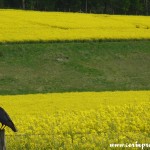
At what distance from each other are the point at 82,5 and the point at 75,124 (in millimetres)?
52868

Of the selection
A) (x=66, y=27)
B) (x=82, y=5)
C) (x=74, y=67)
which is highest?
(x=66, y=27)

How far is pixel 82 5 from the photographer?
6331 cm

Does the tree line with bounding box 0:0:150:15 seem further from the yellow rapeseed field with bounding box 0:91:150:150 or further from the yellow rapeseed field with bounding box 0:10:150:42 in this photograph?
the yellow rapeseed field with bounding box 0:91:150:150

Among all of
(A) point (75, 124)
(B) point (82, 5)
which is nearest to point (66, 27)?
(A) point (75, 124)

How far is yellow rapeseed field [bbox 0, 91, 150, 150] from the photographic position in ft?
32.2

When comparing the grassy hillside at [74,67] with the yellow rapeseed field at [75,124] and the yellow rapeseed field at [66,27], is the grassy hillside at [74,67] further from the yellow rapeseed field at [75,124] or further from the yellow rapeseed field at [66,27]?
the yellow rapeseed field at [75,124]

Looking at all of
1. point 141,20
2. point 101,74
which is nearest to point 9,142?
point 101,74

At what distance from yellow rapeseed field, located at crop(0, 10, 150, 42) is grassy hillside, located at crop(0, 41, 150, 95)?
1.34m

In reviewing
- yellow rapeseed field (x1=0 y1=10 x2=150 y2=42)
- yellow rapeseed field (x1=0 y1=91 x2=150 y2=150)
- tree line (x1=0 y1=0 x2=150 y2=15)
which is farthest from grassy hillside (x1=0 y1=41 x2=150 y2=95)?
tree line (x1=0 y1=0 x2=150 y2=15)

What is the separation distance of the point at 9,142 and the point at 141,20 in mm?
32094

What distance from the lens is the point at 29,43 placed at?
29703 mm

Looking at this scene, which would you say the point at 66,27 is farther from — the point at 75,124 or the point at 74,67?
the point at 75,124

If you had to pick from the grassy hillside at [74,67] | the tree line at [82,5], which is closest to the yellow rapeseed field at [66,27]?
the grassy hillside at [74,67]

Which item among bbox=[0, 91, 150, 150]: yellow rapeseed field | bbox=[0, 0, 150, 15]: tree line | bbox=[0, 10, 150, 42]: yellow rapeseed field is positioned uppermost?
bbox=[0, 91, 150, 150]: yellow rapeseed field
